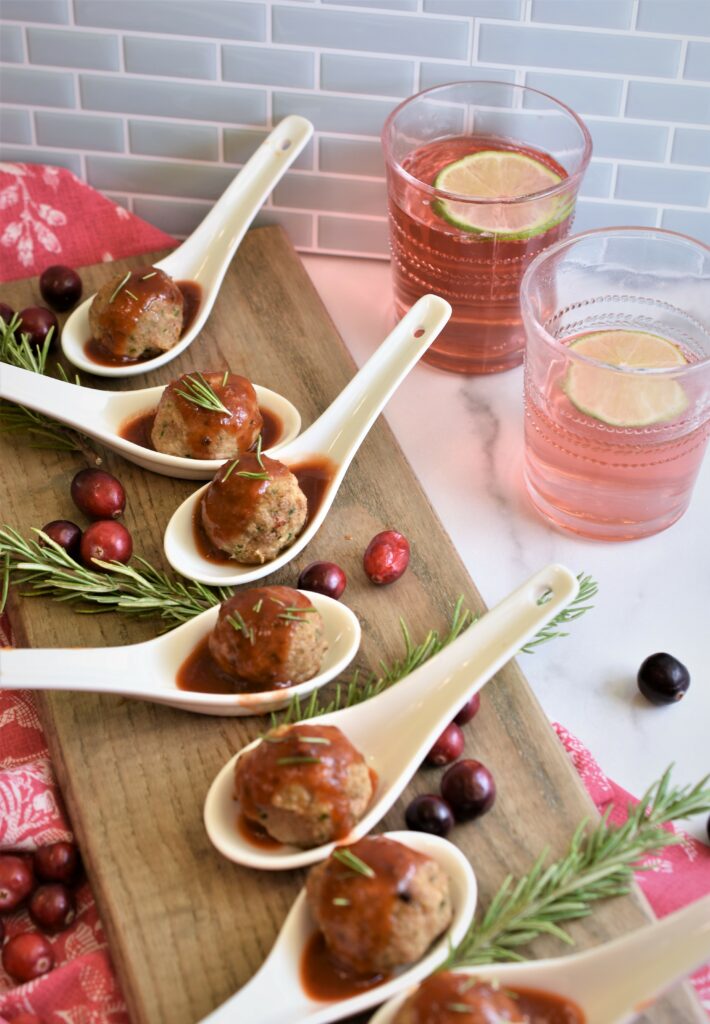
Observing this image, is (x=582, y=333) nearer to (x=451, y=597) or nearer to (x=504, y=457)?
(x=504, y=457)

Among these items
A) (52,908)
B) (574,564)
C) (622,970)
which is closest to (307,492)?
(574,564)

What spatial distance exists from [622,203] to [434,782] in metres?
0.97

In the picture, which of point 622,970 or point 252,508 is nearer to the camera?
point 622,970

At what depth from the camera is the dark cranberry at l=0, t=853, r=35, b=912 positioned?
1223 millimetres

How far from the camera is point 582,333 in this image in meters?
1.60

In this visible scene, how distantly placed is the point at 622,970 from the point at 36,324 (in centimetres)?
114

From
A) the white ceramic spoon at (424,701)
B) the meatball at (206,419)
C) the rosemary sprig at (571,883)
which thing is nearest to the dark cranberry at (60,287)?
the meatball at (206,419)

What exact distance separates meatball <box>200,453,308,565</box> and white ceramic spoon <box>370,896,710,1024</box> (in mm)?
533

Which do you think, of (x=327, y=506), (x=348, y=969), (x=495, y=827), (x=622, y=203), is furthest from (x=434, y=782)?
(x=622, y=203)

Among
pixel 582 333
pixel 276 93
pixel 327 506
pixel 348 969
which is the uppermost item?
pixel 276 93

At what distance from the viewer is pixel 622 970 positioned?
1.01 metres

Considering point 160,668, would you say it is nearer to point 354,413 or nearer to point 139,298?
point 354,413

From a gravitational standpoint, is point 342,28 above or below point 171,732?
above

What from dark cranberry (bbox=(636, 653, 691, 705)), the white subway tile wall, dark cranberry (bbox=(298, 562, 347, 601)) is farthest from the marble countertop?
the white subway tile wall
